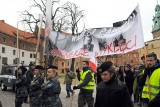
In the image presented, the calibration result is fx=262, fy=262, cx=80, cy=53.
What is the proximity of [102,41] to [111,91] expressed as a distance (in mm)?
4508

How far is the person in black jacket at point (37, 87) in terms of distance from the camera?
6438mm

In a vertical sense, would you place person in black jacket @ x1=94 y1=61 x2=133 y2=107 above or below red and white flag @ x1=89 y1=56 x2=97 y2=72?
below

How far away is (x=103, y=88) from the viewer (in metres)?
3.81

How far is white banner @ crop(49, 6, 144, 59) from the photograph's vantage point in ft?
22.9

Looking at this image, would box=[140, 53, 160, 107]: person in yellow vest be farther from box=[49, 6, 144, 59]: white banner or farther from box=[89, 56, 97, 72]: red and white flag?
box=[89, 56, 97, 72]: red and white flag

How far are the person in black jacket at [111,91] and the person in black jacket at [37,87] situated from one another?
2893mm

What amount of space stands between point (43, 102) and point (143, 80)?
217 cm

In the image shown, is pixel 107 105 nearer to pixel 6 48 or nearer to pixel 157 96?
pixel 157 96

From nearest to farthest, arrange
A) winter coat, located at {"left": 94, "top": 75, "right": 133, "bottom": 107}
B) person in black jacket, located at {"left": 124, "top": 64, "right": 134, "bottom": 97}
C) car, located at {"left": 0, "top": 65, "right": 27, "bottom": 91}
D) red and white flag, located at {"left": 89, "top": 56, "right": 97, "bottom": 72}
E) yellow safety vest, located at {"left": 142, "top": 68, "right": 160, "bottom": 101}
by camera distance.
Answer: winter coat, located at {"left": 94, "top": 75, "right": 133, "bottom": 107}
yellow safety vest, located at {"left": 142, "top": 68, "right": 160, "bottom": 101}
red and white flag, located at {"left": 89, "top": 56, "right": 97, "bottom": 72}
person in black jacket, located at {"left": 124, "top": 64, "right": 134, "bottom": 97}
car, located at {"left": 0, "top": 65, "right": 27, "bottom": 91}

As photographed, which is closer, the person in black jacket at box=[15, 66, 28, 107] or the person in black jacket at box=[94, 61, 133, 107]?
the person in black jacket at box=[94, 61, 133, 107]

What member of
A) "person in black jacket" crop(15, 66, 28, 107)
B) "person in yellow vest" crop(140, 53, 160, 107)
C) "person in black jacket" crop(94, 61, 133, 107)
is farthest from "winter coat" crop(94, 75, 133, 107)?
"person in black jacket" crop(15, 66, 28, 107)

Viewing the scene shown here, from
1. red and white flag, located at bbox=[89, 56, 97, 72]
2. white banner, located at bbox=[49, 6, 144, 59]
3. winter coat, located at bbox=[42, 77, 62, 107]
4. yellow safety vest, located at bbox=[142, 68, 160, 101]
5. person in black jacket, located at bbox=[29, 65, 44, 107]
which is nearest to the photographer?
yellow safety vest, located at bbox=[142, 68, 160, 101]

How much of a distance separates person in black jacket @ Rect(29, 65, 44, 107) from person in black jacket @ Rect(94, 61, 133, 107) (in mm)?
2893

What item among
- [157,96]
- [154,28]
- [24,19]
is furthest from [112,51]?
[154,28]
